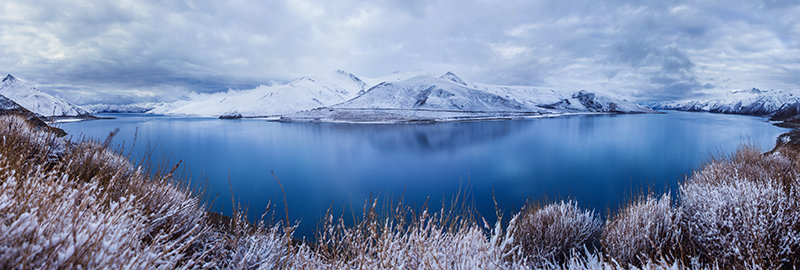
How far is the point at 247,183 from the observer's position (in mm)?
18453

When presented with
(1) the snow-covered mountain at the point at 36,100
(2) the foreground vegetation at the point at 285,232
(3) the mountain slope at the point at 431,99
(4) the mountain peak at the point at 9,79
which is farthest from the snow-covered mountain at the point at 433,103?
(4) the mountain peak at the point at 9,79

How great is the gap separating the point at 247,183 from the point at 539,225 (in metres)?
16.5

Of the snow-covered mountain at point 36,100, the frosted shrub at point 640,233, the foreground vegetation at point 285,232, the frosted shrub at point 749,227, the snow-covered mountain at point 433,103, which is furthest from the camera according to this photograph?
the snow-covered mountain at point 433,103

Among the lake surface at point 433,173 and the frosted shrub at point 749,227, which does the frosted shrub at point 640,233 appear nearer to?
the frosted shrub at point 749,227

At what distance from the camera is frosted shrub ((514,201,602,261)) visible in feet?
22.6

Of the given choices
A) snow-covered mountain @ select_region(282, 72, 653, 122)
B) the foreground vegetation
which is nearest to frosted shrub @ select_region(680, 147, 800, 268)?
the foreground vegetation

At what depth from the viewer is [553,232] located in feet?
23.3

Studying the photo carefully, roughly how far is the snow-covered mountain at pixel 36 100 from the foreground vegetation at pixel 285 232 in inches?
5009

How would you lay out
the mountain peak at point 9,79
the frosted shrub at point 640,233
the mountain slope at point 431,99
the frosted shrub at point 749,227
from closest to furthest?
1. the frosted shrub at point 749,227
2. the frosted shrub at point 640,233
3. the mountain slope at point 431,99
4. the mountain peak at point 9,79

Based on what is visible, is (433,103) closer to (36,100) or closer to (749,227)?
(749,227)

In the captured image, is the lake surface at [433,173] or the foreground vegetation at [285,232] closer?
the foreground vegetation at [285,232]

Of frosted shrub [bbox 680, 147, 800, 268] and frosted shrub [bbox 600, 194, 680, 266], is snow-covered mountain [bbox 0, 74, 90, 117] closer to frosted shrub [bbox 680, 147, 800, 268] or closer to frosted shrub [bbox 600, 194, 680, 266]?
frosted shrub [bbox 600, 194, 680, 266]

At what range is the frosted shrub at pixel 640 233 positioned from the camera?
19.4ft

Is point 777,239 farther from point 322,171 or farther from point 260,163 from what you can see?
point 260,163
